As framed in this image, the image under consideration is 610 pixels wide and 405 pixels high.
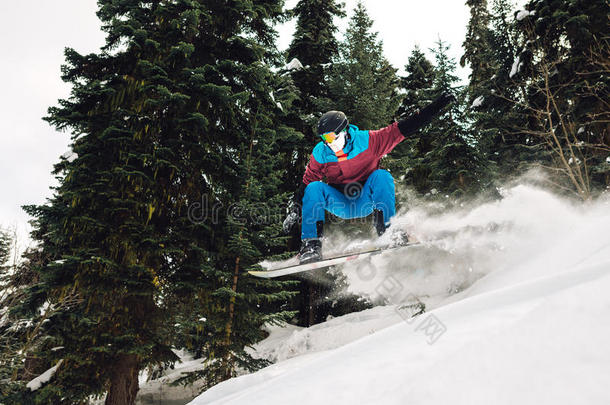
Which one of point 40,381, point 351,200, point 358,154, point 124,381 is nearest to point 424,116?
point 358,154

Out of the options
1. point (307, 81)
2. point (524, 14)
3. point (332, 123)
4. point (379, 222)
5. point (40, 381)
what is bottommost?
point (40, 381)

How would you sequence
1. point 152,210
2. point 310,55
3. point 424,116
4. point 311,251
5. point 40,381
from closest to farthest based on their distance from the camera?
point 424,116, point 311,251, point 40,381, point 152,210, point 310,55

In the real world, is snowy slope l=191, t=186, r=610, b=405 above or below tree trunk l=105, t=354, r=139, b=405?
above

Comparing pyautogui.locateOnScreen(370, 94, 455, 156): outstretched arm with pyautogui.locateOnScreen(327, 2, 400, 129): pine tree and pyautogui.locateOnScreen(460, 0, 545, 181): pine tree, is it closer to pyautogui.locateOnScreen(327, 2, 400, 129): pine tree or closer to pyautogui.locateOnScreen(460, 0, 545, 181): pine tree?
pyautogui.locateOnScreen(327, 2, 400, 129): pine tree

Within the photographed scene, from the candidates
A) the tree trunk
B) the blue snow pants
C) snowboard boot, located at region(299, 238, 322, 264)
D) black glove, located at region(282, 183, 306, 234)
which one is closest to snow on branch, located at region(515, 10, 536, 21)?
the blue snow pants

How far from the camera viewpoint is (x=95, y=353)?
18.7 ft

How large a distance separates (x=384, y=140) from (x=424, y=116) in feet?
1.96

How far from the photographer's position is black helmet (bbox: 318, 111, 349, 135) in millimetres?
4207

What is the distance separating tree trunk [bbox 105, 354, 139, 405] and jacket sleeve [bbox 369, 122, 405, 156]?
540 cm

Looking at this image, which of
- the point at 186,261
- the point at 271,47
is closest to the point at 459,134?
the point at 271,47

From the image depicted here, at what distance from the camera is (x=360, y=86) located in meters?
11.0

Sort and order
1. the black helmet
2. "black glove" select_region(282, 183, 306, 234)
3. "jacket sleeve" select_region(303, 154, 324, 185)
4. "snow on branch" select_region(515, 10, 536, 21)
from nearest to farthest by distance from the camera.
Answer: the black helmet, "jacket sleeve" select_region(303, 154, 324, 185), "black glove" select_region(282, 183, 306, 234), "snow on branch" select_region(515, 10, 536, 21)

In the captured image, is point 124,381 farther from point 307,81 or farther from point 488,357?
point 307,81

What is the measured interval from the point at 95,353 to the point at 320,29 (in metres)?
12.7
